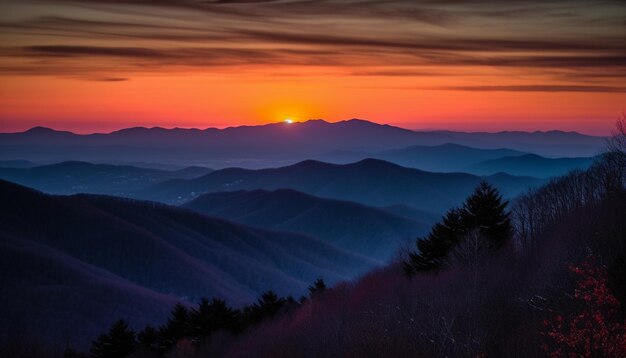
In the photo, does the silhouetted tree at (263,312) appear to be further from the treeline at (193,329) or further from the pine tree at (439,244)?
the pine tree at (439,244)

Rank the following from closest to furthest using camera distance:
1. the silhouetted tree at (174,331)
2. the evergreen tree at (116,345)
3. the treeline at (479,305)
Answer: the treeline at (479,305) < the silhouetted tree at (174,331) < the evergreen tree at (116,345)

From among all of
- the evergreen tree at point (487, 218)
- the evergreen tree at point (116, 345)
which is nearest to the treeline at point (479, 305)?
the evergreen tree at point (487, 218)

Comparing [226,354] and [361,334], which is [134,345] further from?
[361,334]

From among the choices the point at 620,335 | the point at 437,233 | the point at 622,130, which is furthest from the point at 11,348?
the point at 620,335

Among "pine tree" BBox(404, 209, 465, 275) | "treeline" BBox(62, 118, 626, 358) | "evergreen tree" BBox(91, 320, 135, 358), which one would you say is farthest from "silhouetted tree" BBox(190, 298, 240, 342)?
"pine tree" BBox(404, 209, 465, 275)

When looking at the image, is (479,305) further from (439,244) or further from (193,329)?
(193,329)
